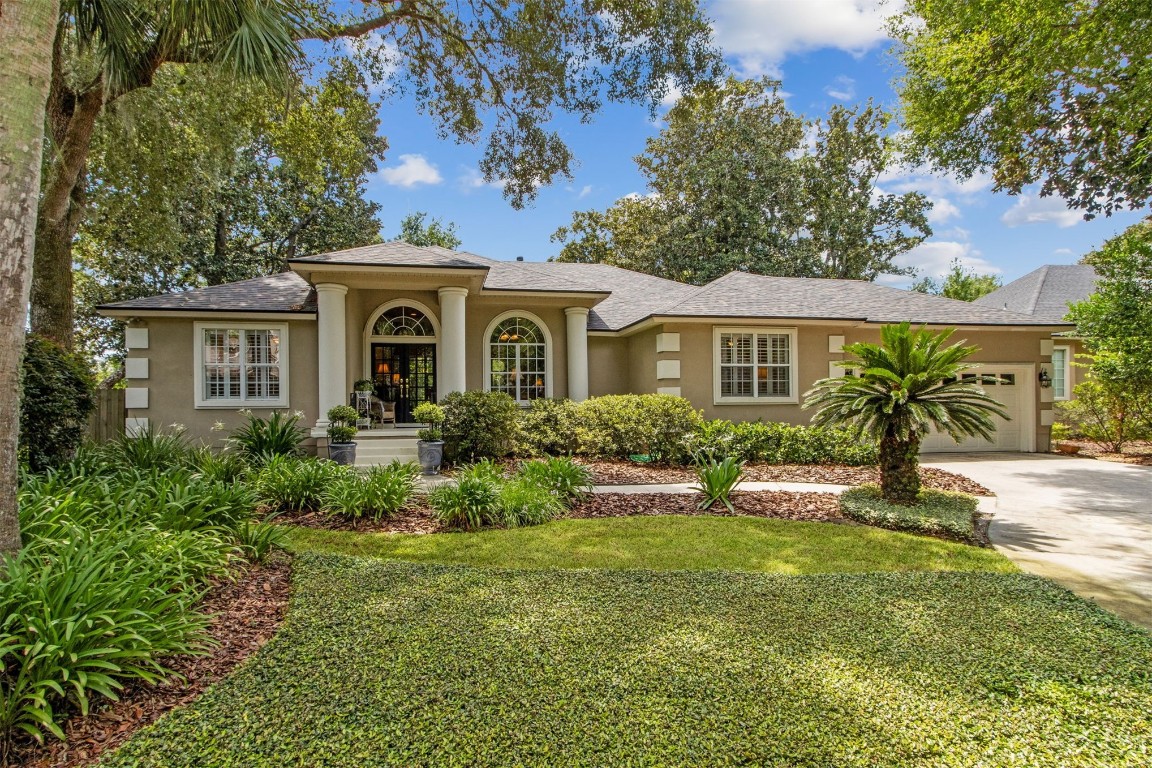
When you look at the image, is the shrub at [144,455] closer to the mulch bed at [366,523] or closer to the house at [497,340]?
the mulch bed at [366,523]

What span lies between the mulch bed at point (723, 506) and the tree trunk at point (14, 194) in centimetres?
543

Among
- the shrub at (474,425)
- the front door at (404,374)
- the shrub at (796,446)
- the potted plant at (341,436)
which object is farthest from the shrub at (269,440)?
the shrub at (796,446)

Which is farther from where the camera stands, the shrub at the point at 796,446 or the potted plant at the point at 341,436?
the shrub at the point at 796,446

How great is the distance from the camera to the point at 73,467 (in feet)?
19.8

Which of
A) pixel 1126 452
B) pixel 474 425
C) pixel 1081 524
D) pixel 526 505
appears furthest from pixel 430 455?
pixel 1126 452

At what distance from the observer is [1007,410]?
14477 millimetres

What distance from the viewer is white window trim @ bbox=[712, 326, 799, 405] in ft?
43.6

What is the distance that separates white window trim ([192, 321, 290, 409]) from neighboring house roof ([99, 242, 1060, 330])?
461 millimetres

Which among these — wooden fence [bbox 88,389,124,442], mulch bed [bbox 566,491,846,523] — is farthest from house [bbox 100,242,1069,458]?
mulch bed [bbox 566,491,846,523]

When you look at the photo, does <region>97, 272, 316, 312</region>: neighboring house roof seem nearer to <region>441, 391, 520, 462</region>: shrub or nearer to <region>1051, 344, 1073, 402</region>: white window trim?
<region>441, 391, 520, 462</region>: shrub

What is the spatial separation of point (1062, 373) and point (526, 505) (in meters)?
19.7

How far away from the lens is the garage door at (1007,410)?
14.4 m

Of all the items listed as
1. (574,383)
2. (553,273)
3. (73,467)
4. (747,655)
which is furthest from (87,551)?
(553,273)

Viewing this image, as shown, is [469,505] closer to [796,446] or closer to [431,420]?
[431,420]
